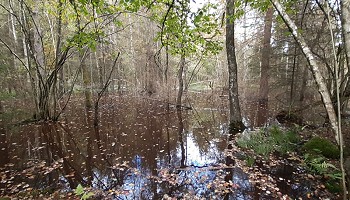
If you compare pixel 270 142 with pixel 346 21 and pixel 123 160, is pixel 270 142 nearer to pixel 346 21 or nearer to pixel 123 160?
pixel 346 21

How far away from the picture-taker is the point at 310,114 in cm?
891

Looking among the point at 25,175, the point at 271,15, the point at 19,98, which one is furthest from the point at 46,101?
the point at 271,15

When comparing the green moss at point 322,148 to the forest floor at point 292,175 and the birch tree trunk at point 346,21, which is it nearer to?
the forest floor at point 292,175

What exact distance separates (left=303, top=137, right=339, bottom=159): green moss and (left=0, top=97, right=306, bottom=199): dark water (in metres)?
2.05

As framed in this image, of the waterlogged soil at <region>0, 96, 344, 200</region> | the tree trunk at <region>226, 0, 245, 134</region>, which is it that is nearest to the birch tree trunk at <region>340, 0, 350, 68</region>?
the waterlogged soil at <region>0, 96, 344, 200</region>

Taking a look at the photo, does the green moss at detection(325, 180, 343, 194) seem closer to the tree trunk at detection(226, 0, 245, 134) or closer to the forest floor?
the forest floor

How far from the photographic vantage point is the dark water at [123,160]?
3707mm

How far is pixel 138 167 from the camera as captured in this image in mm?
4598

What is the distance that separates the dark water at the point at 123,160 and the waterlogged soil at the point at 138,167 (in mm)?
19

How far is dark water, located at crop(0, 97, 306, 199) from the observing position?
3.71 m

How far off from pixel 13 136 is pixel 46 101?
2072 mm

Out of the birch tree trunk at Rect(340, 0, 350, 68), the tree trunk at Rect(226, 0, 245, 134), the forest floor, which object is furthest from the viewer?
the tree trunk at Rect(226, 0, 245, 134)

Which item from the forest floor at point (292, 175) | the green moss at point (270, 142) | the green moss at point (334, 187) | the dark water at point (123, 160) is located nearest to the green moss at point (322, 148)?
the forest floor at point (292, 175)

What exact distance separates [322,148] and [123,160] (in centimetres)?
487
